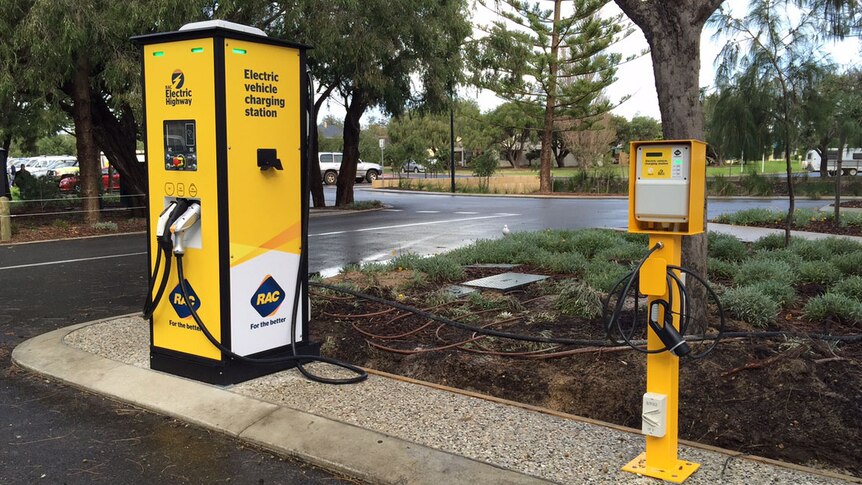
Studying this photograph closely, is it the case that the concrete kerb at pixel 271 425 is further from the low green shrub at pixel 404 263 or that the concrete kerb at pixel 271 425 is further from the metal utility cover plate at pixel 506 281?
the low green shrub at pixel 404 263

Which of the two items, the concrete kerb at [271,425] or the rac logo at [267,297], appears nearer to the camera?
the concrete kerb at [271,425]

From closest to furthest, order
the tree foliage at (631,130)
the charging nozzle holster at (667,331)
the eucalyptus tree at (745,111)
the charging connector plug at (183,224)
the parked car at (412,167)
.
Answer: the charging nozzle holster at (667,331) < the charging connector plug at (183,224) < the eucalyptus tree at (745,111) < the parked car at (412,167) < the tree foliage at (631,130)

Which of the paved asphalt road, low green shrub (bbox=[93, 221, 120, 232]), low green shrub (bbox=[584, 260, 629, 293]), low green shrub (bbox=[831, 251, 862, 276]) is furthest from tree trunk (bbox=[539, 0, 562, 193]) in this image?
low green shrub (bbox=[584, 260, 629, 293])

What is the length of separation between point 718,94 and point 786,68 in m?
1.77

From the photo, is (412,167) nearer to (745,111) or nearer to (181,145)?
(745,111)

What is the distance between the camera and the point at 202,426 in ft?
14.7

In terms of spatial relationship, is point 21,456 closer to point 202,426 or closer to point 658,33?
point 202,426

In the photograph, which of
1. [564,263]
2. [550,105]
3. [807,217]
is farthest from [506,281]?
[550,105]

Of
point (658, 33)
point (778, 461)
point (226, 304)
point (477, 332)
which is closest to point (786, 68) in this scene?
point (658, 33)

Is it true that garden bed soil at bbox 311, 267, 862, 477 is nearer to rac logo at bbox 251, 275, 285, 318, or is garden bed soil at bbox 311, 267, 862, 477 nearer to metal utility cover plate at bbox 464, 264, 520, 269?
rac logo at bbox 251, 275, 285, 318

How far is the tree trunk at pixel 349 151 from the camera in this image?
77.2 ft

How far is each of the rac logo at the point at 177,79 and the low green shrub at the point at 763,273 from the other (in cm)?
571

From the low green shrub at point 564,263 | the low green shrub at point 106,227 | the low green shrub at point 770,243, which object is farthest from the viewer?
the low green shrub at point 106,227

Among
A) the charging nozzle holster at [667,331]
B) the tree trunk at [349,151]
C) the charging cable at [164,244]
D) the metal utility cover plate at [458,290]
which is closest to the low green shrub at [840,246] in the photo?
the metal utility cover plate at [458,290]
